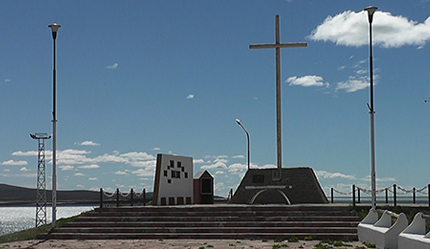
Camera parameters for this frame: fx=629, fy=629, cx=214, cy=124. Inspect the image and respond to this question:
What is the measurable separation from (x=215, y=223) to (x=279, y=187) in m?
5.85

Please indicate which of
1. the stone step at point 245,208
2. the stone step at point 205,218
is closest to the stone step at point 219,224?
the stone step at point 205,218

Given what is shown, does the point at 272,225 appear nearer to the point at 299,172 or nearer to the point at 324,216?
the point at 324,216

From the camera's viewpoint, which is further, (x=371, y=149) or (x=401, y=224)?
(x=371, y=149)

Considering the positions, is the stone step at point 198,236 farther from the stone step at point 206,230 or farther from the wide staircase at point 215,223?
the stone step at point 206,230

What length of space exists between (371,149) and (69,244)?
10.6 metres

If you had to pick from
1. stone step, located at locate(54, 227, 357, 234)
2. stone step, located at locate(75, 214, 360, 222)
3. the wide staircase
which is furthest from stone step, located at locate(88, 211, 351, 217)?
stone step, located at locate(54, 227, 357, 234)

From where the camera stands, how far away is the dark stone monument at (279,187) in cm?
2675

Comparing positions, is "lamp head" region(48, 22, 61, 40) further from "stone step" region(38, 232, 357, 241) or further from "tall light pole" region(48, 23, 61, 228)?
"stone step" region(38, 232, 357, 241)

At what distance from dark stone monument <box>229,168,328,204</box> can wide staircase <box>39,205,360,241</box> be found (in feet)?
12.6

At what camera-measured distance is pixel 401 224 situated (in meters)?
16.0

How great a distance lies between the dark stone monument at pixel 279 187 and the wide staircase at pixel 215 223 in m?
3.85

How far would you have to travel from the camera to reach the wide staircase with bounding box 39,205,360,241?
803 inches

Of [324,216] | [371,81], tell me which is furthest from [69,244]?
[371,81]

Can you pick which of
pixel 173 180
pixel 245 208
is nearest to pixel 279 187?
pixel 245 208
